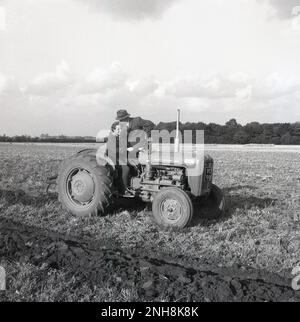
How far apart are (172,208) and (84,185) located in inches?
66.3

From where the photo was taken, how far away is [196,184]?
6.74m

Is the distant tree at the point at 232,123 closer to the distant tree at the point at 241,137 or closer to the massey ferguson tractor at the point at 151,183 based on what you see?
the distant tree at the point at 241,137

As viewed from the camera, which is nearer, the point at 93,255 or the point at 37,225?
the point at 93,255

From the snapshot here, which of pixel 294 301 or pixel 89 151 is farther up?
pixel 89 151

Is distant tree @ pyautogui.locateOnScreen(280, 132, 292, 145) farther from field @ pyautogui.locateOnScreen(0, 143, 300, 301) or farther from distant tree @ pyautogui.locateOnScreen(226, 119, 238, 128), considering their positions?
field @ pyautogui.locateOnScreen(0, 143, 300, 301)

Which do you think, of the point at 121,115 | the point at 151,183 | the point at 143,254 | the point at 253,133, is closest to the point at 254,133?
the point at 253,133

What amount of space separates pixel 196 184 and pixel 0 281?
3.45 meters

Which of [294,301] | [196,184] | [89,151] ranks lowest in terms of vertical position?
[294,301]

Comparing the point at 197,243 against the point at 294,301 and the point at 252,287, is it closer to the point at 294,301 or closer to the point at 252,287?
the point at 252,287

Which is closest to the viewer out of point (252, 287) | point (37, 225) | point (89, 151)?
point (252, 287)

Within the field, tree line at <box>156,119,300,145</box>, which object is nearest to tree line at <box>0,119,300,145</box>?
tree line at <box>156,119,300,145</box>

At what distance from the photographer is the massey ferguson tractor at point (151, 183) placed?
21.1 ft

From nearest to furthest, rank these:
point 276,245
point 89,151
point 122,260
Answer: point 122,260
point 276,245
point 89,151
